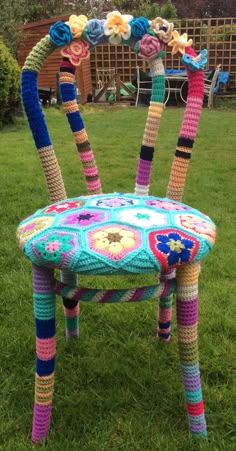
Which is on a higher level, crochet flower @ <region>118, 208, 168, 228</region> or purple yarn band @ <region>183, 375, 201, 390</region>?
crochet flower @ <region>118, 208, 168, 228</region>

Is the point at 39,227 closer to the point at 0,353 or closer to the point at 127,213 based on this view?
the point at 127,213

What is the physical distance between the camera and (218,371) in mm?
1796

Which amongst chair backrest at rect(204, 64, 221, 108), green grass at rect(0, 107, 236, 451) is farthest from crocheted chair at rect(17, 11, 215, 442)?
chair backrest at rect(204, 64, 221, 108)

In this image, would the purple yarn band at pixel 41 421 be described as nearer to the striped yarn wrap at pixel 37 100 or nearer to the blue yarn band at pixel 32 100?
the striped yarn wrap at pixel 37 100

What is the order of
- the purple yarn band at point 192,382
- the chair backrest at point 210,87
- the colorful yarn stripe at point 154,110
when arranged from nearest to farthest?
the purple yarn band at point 192,382 → the colorful yarn stripe at point 154,110 → the chair backrest at point 210,87

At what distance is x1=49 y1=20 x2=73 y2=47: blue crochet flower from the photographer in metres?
1.53

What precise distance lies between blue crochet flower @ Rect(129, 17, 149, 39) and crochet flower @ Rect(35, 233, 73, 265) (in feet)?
2.51

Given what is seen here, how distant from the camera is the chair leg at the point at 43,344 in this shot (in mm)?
1320

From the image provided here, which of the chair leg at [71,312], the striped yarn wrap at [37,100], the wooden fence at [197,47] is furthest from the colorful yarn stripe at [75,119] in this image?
the wooden fence at [197,47]

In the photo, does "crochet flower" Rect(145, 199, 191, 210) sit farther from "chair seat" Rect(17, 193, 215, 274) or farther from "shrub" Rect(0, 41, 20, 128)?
"shrub" Rect(0, 41, 20, 128)

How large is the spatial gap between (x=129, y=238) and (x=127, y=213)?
7.6 inches

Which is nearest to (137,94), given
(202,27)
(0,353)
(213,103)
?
(213,103)

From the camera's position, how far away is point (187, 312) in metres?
1.35

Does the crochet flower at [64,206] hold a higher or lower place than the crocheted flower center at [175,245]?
higher
